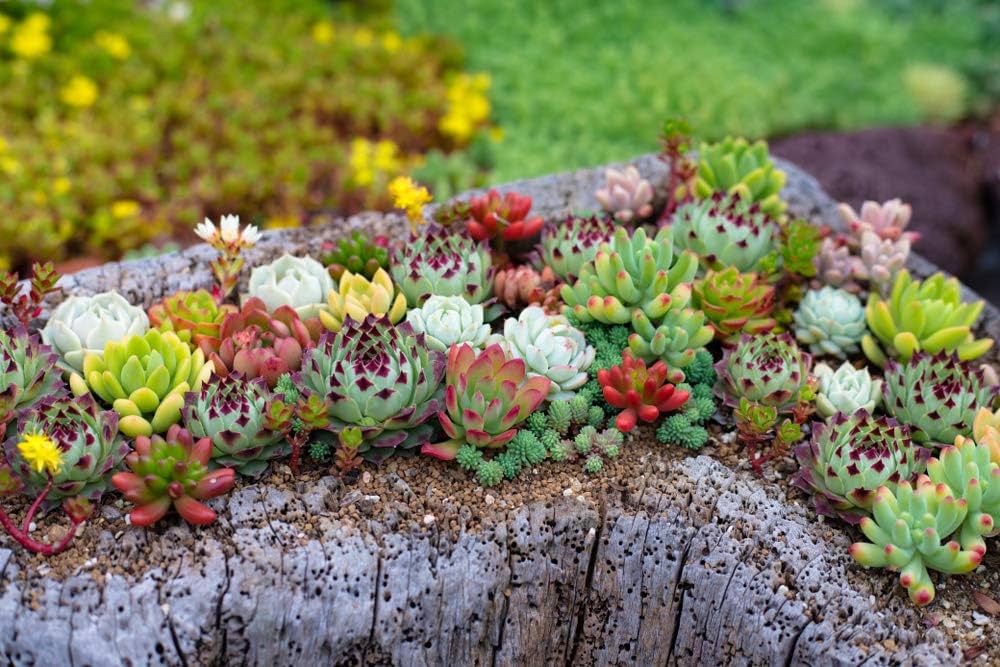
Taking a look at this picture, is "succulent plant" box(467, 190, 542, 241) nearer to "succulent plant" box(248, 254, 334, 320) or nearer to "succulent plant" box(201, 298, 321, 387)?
"succulent plant" box(248, 254, 334, 320)

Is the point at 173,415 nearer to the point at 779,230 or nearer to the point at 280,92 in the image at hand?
the point at 779,230

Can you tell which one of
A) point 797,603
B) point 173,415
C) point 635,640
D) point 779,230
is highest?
point 779,230

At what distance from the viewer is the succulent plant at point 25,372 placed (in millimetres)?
2113

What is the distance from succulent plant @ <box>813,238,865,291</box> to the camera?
8.98 ft

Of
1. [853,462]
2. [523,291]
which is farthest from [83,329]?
[853,462]

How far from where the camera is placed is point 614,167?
3.23 metres

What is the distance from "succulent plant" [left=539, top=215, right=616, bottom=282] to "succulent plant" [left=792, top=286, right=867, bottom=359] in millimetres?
590

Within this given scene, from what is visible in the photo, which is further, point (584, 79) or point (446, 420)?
point (584, 79)

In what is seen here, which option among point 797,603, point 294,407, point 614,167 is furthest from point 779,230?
point 294,407

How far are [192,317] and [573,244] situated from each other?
3.33 feet

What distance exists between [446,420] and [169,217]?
7.68 ft

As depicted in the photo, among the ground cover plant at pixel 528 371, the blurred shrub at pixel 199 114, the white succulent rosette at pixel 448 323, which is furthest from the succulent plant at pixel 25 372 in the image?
the blurred shrub at pixel 199 114

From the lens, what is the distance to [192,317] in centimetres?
239

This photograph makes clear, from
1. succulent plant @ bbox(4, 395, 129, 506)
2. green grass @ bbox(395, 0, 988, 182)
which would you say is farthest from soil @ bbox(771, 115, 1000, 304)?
succulent plant @ bbox(4, 395, 129, 506)
